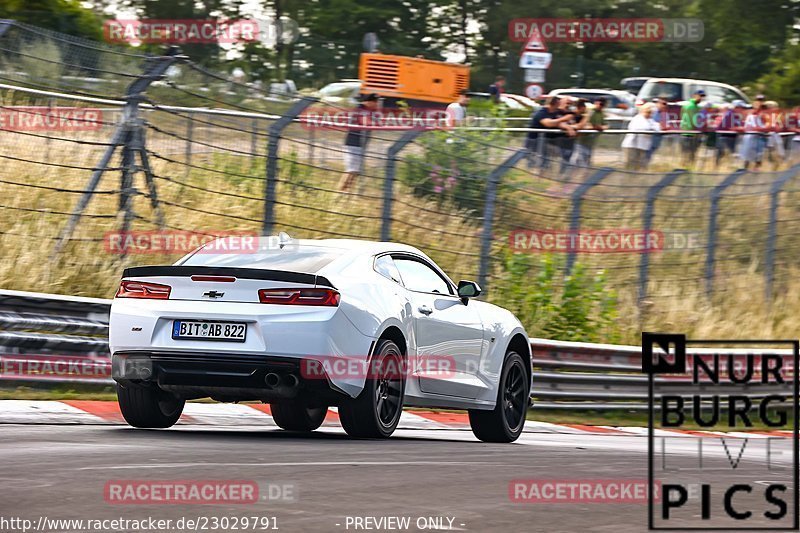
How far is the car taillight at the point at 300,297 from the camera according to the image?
909 centimetres

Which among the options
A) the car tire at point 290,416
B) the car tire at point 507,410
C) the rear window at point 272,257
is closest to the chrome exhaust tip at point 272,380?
the rear window at point 272,257

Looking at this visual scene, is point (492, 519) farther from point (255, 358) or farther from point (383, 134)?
point (383, 134)

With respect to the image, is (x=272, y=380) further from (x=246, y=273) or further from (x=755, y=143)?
(x=755, y=143)

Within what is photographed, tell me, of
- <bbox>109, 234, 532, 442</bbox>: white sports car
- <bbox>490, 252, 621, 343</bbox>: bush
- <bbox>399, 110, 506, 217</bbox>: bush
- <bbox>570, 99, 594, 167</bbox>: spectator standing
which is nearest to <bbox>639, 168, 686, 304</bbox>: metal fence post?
<bbox>570, 99, 594, 167</bbox>: spectator standing

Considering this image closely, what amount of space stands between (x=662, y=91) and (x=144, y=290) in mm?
28348

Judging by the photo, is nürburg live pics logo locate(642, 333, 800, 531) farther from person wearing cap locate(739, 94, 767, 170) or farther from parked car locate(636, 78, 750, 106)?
parked car locate(636, 78, 750, 106)

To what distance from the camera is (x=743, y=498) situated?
7281mm

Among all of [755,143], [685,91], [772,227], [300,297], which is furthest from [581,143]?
[685,91]

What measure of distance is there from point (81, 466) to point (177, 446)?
1.17m

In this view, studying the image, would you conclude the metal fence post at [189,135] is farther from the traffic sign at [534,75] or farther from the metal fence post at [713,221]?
the traffic sign at [534,75]

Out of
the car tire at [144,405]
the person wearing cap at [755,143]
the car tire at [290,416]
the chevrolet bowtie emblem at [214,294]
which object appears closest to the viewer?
the chevrolet bowtie emblem at [214,294]

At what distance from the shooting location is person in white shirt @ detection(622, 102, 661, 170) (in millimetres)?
20297

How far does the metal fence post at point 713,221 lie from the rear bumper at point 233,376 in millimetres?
10965

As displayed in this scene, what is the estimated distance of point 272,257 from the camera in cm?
972
